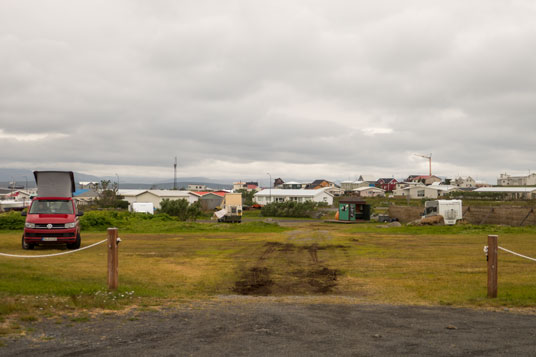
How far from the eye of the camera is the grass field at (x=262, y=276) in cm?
931

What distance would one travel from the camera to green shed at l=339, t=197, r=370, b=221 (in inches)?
1949

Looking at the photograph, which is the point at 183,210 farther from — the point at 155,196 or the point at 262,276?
the point at 262,276

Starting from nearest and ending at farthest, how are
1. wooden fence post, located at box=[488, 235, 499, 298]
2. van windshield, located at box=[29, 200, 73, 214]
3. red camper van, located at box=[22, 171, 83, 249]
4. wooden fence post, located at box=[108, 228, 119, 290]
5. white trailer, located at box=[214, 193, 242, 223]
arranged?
wooden fence post, located at box=[488, 235, 499, 298] → wooden fence post, located at box=[108, 228, 119, 290] → red camper van, located at box=[22, 171, 83, 249] → van windshield, located at box=[29, 200, 73, 214] → white trailer, located at box=[214, 193, 242, 223]

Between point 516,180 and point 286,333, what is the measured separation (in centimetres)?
19010

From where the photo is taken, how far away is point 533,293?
988 centimetres

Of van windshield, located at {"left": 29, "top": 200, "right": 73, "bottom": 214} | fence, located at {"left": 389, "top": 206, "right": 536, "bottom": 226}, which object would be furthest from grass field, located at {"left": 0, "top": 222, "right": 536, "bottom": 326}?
fence, located at {"left": 389, "top": 206, "right": 536, "bottom": 226}

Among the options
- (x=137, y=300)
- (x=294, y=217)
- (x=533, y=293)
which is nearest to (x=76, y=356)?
(x=137, y=300)

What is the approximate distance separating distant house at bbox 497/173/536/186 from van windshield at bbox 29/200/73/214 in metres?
172

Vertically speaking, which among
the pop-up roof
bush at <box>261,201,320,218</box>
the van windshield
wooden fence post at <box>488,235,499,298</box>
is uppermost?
the pop-up roof

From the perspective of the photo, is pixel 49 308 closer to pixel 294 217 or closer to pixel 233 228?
pixel 233 228

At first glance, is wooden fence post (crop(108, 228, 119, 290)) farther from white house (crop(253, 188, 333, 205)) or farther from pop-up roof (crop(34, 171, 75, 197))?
white house (crop(253, 188, 333, 205))

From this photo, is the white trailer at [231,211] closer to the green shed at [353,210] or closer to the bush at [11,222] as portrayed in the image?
the green shed at [353,210]

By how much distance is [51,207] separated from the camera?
763 inches

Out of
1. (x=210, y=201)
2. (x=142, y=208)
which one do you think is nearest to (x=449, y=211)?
(x=142, y=208)
